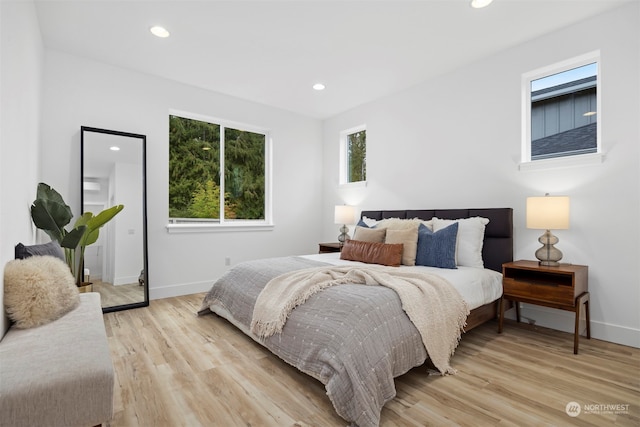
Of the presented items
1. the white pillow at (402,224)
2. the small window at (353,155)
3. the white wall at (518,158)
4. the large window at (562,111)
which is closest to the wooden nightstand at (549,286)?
the white wall at (518,158)

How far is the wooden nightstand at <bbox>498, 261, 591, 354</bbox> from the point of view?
248cm

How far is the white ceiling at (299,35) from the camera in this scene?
2623 mm

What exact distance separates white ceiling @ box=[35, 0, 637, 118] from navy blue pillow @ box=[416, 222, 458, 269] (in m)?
1.83

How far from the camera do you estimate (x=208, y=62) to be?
3543 millimetres

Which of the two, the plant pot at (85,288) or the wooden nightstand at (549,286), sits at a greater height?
the wooden nightstand at (549,286)

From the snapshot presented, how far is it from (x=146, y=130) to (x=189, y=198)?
1.01 meters

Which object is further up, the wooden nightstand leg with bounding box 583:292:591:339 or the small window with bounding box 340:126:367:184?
the small window with bounding box 340:126:367:184

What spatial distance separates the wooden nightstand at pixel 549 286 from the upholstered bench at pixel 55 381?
9.65 feet

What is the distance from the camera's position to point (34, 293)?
167 centimetres

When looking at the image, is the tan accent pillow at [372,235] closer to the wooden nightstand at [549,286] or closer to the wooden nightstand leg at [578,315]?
the wooden nightstand at [549,286]

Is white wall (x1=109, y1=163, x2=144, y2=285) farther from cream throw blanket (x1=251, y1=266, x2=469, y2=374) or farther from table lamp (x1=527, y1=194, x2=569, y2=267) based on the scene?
table lamp (x1=527, y1=194, x2=569, y2=267)

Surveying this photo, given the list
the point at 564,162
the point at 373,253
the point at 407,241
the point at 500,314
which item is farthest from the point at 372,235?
Answer: the point at 564,162

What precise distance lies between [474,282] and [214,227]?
3.31 metres

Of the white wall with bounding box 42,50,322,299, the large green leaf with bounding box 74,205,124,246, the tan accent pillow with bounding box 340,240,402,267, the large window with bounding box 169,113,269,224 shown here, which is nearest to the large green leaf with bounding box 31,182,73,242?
the large green leaf with bounding box 74,205,124,246
